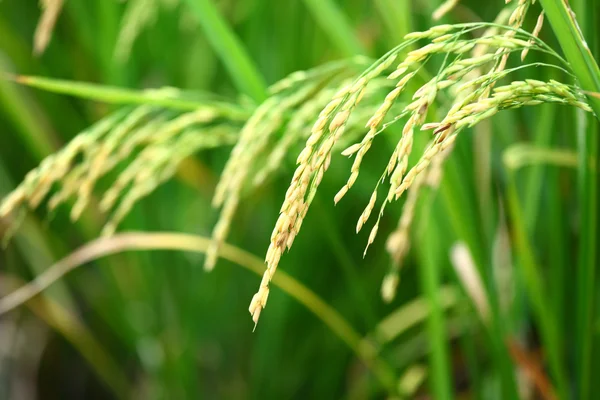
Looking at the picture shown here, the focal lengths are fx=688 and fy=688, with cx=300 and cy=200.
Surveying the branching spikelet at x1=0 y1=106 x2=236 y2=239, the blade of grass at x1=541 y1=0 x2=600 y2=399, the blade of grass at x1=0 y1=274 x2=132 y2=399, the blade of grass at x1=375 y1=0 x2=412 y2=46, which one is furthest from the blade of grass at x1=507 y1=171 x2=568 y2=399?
the blade of grass at x1=0 y1=274 x2=132 y2=399

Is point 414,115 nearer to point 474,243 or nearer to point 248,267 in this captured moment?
point 474,243

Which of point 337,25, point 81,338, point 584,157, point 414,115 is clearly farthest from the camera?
point 81,338

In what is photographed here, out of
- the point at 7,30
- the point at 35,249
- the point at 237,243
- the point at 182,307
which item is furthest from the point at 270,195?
the point at 7,30

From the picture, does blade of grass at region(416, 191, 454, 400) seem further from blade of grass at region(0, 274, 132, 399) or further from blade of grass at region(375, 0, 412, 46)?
blade of grass at region(0, 274, 132, 399)

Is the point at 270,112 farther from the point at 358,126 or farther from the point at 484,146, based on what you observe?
the point at 484,146

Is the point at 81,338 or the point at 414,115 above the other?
the point at 414,115

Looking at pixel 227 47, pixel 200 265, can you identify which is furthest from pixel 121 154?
pixel 200 265

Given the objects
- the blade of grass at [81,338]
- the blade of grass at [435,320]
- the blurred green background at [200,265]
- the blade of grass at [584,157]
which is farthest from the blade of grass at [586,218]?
the blade of grass at [81,338]

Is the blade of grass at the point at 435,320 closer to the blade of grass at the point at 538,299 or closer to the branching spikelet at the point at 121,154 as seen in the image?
the blade of grass at the point at 538,299
